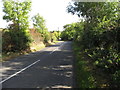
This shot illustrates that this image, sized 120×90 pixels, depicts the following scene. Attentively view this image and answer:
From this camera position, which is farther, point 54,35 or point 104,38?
point 54,35

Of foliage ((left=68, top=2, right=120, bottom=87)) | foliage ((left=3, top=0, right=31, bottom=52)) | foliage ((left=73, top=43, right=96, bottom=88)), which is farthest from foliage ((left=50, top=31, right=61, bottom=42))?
foliage ((left=73, top=43, right=96, bottom=88))

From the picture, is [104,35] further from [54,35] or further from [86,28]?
[54,35]

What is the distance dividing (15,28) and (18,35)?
3.88 feet

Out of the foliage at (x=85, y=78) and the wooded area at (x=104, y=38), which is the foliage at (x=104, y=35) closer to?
the wooded area at (x=104, y=38)

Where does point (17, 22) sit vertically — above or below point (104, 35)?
above

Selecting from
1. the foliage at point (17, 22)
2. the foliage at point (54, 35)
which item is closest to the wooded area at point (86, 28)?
the foliage at point (17, 22)

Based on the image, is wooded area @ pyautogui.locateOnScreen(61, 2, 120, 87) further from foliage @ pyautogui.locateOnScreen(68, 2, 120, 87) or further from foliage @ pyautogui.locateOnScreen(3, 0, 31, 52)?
foliage @ pyautogui.locateOnScreen(3, 0, 31, 52)

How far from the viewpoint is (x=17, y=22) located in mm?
25938

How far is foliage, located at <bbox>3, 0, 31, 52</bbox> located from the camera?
24.3 metres

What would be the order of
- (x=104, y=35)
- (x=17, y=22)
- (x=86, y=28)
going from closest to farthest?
(x=104, y=35) < (x=86, y=28) < (x=17, y=22)

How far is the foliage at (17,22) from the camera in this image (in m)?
24.3

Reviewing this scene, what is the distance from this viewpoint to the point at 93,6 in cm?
1850

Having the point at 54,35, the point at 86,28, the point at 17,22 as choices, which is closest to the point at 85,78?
the point at 86,28

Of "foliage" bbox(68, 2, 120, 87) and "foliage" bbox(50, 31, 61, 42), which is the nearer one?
"foliage" bbox(68, 2, 120, 87)
